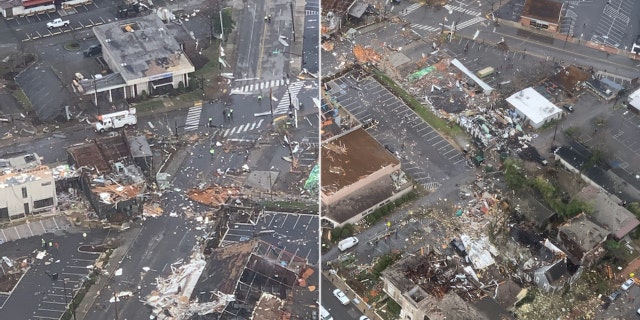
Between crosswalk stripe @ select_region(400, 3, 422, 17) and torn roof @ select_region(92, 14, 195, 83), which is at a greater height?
torn roof @ select_region(92, 14, 195, 83)

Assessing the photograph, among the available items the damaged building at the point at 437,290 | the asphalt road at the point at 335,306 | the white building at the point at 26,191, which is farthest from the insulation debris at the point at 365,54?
the white building at the point at 26,191

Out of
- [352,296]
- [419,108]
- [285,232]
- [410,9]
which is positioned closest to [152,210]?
[285,232]

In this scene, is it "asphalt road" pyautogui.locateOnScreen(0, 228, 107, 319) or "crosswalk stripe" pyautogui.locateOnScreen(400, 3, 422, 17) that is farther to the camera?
"crosswalk stripe" pyautogui.locateOnScreen(400, 3, 422, 17)

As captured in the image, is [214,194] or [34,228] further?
[214,194]

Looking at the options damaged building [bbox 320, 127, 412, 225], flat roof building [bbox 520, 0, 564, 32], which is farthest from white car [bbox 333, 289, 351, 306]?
flat roof building [bbox 520, 0, 564, 32]

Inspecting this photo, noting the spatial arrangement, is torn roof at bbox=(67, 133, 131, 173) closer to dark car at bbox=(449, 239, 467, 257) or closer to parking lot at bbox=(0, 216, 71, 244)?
parking lot at bbox=(0, 216, 71, 244)

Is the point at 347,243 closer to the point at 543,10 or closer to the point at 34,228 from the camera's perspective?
the point at 34,228
